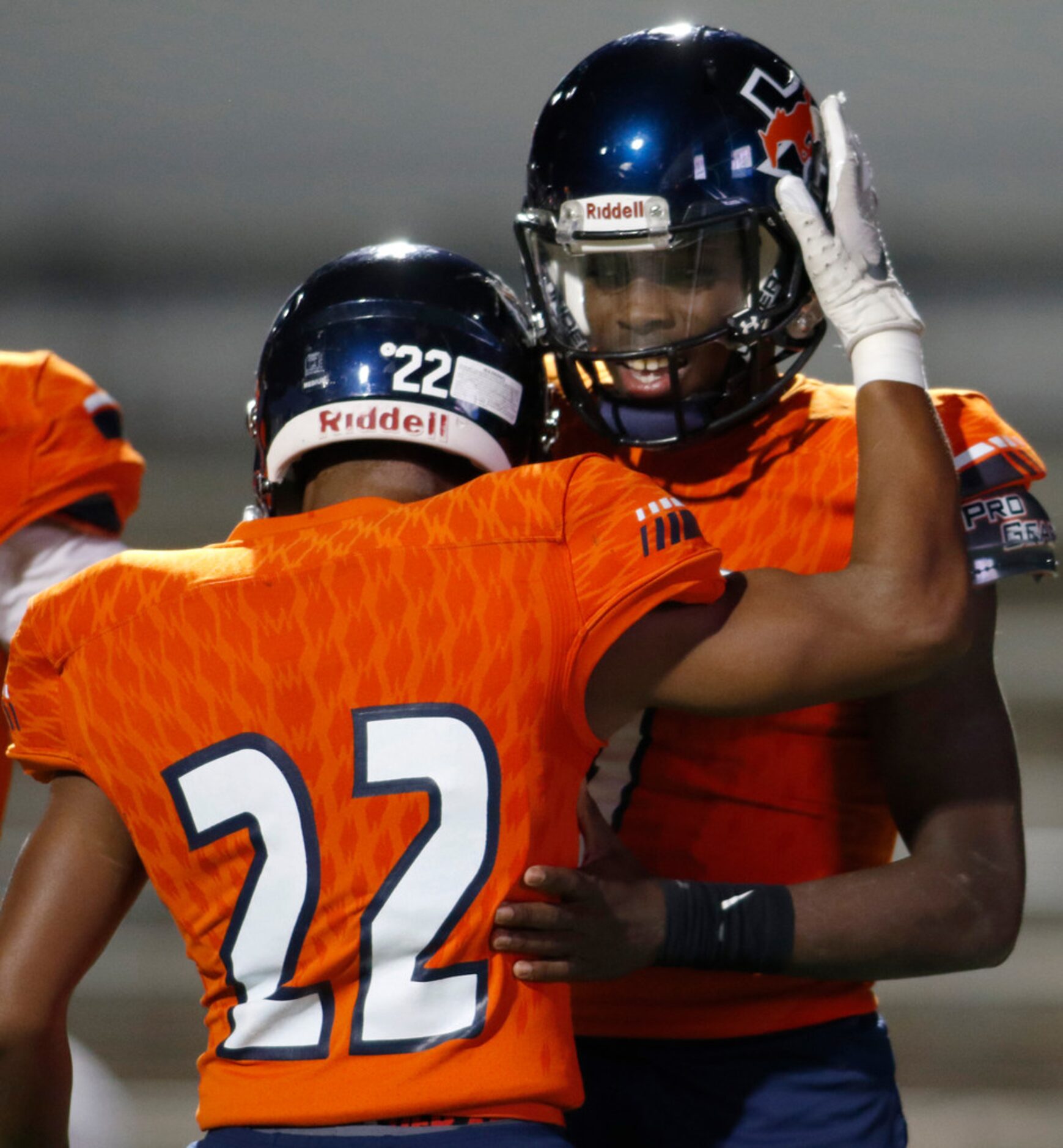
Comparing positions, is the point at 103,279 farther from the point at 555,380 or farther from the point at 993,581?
the point at 993,581

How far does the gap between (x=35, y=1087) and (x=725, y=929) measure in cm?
61

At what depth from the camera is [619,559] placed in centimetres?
114

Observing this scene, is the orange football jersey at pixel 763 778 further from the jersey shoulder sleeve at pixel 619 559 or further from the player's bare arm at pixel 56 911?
the player's bare arm at pixel 56 911

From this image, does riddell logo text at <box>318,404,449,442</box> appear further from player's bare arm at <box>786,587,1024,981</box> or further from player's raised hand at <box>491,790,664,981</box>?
player's bare arm at <box>786,587,1024,981</box>

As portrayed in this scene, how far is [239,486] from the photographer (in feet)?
13.7

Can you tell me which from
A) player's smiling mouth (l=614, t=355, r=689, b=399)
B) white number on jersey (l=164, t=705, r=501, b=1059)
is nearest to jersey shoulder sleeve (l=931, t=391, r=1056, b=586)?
player's smiling mouth (l=614, t=355, r=689, b=399)

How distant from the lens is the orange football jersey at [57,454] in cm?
197

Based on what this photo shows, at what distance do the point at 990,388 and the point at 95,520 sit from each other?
9.09 feet

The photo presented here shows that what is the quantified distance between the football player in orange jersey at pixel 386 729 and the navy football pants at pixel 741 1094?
11.5 inches

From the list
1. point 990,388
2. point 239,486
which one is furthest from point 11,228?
point 990,388

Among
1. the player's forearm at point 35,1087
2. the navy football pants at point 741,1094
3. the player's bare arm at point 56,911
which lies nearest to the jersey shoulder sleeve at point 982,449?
the navy football pants at point 741,1094

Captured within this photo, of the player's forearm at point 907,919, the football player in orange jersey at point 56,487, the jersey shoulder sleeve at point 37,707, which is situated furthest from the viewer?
the football player in orange jersey at point 56,487

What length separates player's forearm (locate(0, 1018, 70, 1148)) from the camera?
125 centimetres

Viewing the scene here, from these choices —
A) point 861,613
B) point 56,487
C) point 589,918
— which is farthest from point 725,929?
point 56,487
